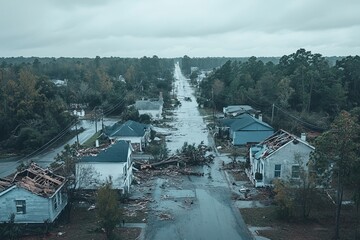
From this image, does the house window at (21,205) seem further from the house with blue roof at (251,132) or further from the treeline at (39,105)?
the house with blue roof at (251,132)

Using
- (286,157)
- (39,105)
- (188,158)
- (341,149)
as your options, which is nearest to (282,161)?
(286,157)

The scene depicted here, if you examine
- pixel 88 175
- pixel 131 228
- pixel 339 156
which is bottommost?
pixel 131 228

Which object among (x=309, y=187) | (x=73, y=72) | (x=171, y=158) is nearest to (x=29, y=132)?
(x=171, y=158)

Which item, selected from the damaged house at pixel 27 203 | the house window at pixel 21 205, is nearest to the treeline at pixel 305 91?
the damaged house at pixel 27 203

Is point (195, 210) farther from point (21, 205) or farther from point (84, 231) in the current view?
point (21, 205)

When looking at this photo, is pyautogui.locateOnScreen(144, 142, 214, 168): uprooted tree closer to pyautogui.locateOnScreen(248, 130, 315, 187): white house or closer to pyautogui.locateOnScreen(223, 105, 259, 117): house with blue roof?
pyautogui.locateOnScreen(248, 130, 315, 187): white house

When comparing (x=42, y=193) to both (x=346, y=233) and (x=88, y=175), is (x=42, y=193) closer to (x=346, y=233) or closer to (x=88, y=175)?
(x=88, y=175)
